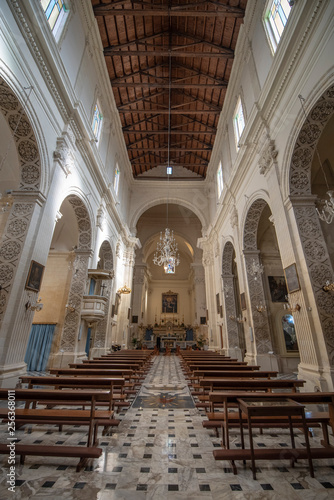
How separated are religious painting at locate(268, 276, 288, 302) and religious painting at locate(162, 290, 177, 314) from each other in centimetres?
1663

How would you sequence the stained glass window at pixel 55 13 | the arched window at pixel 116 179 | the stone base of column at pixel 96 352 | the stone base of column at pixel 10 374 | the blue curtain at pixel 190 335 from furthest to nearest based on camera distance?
1. the blue curtain at pixel 190 335
2. the arched window at pixel 116 179
3. the stone base of column at pixel 96 352
4. the stained glass window at pixel 55 13
5. the stone base of column at pixel 10 374

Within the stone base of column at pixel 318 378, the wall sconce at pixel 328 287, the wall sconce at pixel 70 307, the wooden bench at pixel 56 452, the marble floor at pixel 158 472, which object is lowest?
Answer: the marble floor at pixel 158 472

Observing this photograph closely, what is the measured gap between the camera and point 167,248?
38.7ft

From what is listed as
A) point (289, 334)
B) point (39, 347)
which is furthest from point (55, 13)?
point (289, 334)

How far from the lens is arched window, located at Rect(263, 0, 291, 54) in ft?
22.7

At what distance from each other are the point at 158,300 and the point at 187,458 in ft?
78.9

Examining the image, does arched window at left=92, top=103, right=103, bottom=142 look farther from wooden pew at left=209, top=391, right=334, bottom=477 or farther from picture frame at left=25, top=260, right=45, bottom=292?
wooden pew at left=209, top=391, right=334, bottom=477

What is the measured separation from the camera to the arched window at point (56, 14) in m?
6.64

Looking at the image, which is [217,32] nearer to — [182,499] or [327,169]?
[327,169]

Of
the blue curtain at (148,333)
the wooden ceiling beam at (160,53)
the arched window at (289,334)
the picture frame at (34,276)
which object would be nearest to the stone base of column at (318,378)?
the arched window at (289,334)

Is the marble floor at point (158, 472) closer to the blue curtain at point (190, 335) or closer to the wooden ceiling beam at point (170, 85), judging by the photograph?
the wooden ceiling beam at point (170, 85)

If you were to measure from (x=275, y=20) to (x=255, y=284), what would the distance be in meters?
8.39

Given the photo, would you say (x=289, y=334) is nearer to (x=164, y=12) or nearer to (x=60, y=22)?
(x=164, y=12)

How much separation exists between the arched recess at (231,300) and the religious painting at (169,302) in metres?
13.8
